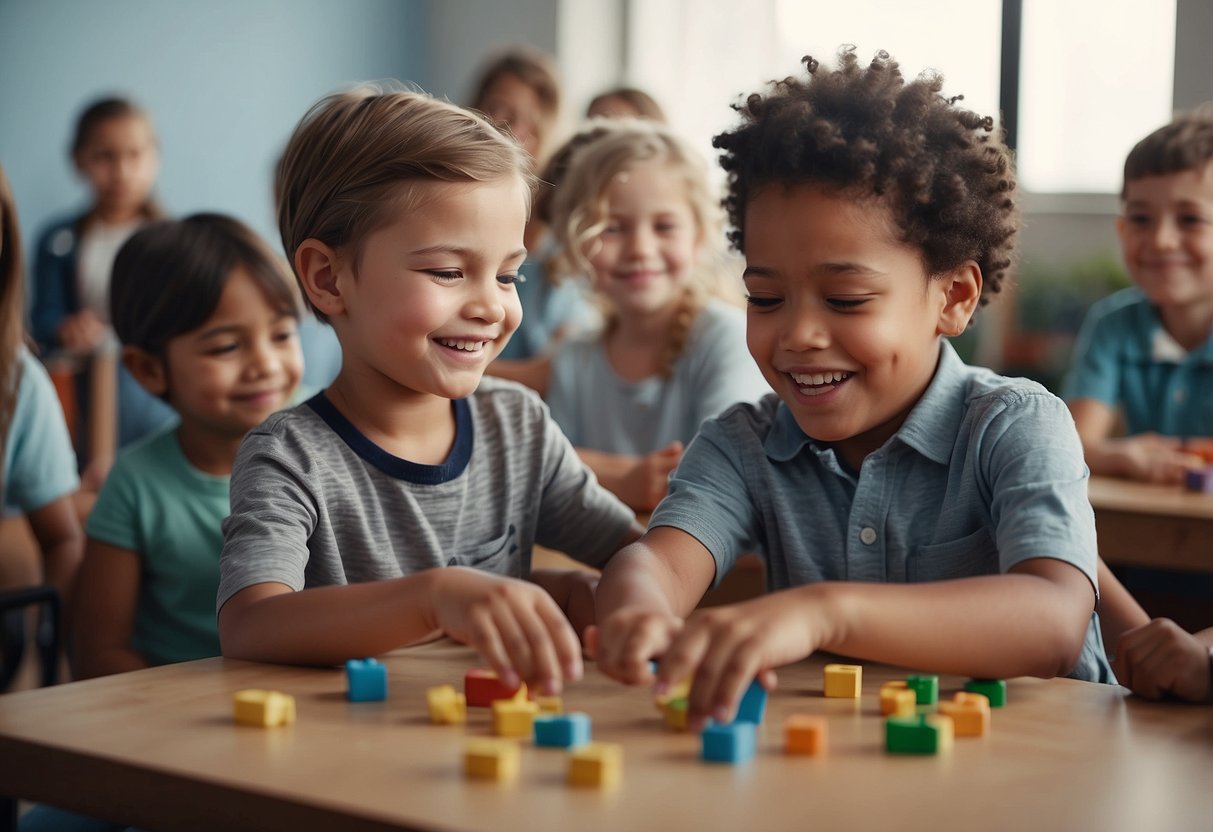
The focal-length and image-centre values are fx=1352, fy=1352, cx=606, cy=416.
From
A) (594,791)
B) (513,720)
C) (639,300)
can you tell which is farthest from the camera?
(639,300)

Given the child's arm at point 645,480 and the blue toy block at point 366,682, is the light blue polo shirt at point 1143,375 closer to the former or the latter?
the child's arm at point 645,480

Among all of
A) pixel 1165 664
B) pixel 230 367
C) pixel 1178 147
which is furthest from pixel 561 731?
pixel 1178 147

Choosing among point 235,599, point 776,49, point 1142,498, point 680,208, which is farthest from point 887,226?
point 776,49

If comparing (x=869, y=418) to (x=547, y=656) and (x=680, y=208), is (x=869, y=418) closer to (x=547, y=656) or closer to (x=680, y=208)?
(x=547, y=656)

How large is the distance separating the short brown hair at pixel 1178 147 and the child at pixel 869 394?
1539mm

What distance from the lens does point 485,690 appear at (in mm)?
1062

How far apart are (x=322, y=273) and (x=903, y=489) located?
0.71 meters

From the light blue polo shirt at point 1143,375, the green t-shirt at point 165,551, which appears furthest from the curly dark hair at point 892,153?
the light blue polo shirt at point 1143,375

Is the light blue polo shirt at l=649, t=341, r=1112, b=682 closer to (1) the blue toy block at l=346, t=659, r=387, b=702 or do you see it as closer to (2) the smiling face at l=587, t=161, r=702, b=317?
(1) the blue toy block at l=346, t=659, r=387, b=702

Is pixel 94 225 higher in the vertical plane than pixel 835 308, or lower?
higher

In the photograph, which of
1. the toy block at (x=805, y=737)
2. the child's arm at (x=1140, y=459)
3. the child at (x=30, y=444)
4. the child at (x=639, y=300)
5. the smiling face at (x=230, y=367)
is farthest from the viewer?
the child at (x=639, y=300)

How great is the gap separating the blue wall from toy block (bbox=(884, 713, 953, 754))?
533 cm

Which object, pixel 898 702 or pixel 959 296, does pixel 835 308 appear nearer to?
Result: pixel 959 296

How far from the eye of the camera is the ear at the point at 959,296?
150cm
